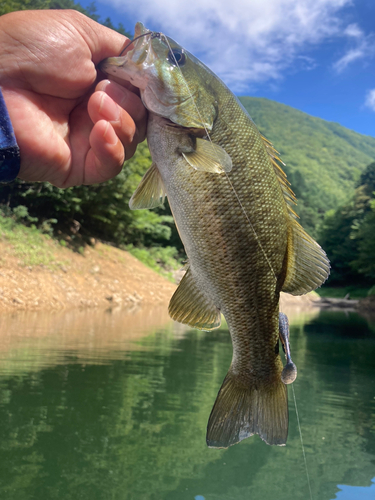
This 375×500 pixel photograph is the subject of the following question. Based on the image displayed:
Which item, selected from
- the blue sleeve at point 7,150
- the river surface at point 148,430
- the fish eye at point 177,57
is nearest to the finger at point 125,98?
the fish eye at point 177,57

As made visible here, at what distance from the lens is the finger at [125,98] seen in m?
2.60

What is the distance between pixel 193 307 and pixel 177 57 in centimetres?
142

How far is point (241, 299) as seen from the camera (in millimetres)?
2488

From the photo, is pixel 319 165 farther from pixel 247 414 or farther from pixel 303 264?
pixel 247 414

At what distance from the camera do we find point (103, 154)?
2709mm

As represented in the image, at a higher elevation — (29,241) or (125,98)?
(125,98)

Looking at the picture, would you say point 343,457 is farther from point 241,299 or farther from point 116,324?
point 116,324

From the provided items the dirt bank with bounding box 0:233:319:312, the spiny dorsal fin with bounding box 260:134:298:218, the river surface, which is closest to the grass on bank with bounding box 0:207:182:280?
the dirt bank with bounding box 0:233:319:312

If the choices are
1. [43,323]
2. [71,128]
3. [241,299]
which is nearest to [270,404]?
[241,299]

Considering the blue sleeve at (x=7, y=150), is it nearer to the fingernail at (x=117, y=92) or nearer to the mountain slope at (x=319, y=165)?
the fingernail at (x=117, y=92)

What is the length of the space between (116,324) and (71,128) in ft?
44.0

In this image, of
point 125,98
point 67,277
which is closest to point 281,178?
point 125,98

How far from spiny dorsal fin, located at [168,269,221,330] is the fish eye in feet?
3.97

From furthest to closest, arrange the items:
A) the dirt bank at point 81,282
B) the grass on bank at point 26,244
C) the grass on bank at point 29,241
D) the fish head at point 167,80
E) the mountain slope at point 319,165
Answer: the mountain slope at point 319,165
the grass on bank at point 29,241
the grass on bank at point 26,244
the dirt bank at point 81,282
the fish head at point 167,80
